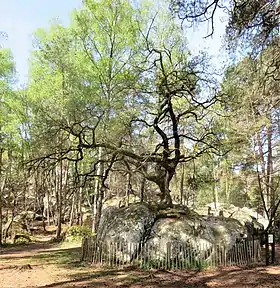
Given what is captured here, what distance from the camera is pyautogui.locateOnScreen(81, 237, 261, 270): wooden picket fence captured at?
8703 mm

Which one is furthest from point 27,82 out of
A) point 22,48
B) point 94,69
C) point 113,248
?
point 113,248

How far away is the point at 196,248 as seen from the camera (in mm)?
8961

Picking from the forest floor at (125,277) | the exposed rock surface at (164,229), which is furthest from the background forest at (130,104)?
the forest floor at (125,277)

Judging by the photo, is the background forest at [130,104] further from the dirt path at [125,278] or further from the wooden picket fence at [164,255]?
the dirt path at [125,278]

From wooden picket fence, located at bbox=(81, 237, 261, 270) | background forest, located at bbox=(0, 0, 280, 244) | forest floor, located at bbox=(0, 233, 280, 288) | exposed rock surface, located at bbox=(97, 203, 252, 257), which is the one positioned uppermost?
background forest, located at bbox=(0, 0, 280, 244)

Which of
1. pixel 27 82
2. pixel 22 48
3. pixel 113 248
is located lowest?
pixel 113 248

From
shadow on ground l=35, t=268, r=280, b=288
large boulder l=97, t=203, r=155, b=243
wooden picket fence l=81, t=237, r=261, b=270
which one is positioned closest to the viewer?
shadow on ground l=35, t=268, r=280, b=288

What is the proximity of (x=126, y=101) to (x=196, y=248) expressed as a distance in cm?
687

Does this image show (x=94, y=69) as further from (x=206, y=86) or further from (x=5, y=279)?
(x=5, y=279)

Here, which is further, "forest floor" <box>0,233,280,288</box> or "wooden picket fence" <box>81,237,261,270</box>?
"wooden picket fence" <box>81,237,261,270</box>

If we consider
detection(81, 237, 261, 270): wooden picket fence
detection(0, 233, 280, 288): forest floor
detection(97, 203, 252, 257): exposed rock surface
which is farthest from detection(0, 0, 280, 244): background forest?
detection(0, 233, 280, 288): forest floor

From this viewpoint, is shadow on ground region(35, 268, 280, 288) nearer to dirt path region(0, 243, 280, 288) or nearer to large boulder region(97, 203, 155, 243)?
dirt path region(0, 243, 280, 288)

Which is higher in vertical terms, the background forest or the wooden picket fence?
the background forest

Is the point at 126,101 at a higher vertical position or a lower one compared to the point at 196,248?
higher
